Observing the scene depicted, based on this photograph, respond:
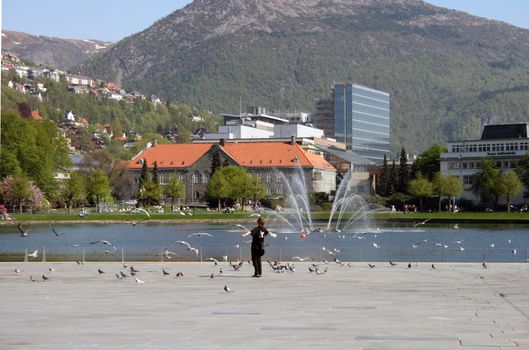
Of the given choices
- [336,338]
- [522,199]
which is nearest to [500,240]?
[336,338]

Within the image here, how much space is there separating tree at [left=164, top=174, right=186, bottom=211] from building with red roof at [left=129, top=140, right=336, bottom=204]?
8715mm

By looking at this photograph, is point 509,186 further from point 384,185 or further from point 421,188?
point 384,185

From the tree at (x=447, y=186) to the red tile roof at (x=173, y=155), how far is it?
50.3m

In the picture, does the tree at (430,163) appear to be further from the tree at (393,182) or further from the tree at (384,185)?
the tree at (384,185)

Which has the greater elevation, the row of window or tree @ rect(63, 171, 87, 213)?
the row of window

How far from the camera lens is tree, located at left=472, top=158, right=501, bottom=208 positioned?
457 feet

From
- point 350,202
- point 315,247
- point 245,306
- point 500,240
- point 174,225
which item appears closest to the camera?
point 245,306

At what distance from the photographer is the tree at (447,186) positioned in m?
142

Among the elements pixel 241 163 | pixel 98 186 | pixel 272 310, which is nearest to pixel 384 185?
pixel 241 163

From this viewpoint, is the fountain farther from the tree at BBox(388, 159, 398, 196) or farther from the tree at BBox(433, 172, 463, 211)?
the tree at BBox(433, 172, 463, 211)

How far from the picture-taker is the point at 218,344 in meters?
17.8

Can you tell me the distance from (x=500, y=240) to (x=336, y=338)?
62.3 metres

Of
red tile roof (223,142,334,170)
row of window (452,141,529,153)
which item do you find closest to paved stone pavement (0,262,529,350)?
row of window (452,141,529,153)

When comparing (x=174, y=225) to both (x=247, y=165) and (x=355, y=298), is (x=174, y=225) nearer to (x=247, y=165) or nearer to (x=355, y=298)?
(x=247, y=165)
